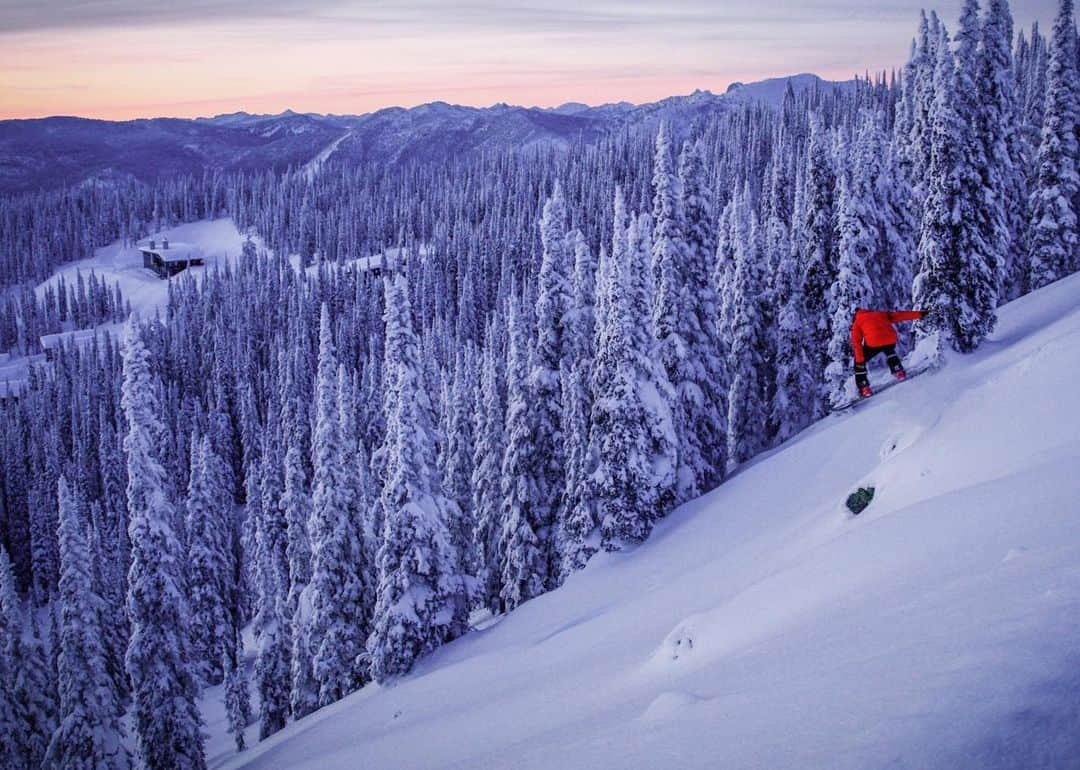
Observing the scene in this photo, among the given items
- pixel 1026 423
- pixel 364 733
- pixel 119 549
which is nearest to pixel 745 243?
pixel 1026 423

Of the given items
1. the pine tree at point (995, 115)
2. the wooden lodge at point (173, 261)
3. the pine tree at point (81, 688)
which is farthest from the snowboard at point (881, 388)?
the wooden lodge at point (173, 261)

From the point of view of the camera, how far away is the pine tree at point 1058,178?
3738 cm

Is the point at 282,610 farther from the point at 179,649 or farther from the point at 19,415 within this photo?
the point at 19,415

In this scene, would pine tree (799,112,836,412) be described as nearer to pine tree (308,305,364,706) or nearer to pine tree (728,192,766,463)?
pine tree (728,192,766,463)

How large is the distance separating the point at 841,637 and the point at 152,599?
24174 mm

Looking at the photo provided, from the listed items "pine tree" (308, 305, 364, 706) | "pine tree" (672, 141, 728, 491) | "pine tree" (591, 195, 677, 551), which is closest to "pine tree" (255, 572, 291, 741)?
"pine tree" (308, 305, 364, 706)

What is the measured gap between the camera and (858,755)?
16.1 ft

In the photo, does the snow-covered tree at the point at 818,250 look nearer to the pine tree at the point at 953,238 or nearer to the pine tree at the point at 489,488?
the pine tree at the point at 953,238

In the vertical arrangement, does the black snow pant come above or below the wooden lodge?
below

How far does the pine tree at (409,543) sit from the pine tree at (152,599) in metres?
6.77

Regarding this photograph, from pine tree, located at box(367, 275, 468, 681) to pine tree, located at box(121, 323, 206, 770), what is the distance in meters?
6.77

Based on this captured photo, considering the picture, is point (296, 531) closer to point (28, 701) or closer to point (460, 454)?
point (460, 454)

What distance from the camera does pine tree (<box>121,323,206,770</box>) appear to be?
24516 mm

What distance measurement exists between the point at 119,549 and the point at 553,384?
60.9 m
